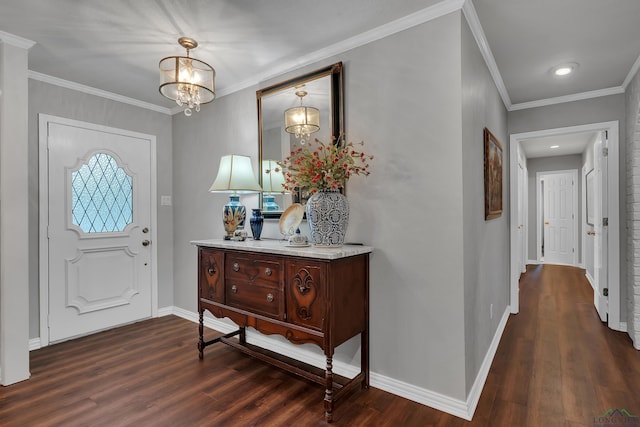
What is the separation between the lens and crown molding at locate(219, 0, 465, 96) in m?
1.95

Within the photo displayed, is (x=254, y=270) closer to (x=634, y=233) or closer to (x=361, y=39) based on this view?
(x=361, y=39)

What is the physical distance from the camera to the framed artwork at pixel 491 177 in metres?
2.52

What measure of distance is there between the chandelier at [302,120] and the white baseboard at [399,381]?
1.68 meters

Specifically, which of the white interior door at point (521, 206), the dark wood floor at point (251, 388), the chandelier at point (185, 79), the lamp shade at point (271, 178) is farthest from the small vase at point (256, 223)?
the white interior door at point (521, 206)

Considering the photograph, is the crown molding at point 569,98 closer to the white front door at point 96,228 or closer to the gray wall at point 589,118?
the gray wall at point 589,118

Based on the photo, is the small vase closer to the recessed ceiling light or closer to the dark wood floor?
the dark wood floor

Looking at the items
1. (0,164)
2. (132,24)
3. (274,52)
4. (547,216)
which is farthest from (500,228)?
(547,216)

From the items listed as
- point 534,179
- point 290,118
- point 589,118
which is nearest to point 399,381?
point 290,118

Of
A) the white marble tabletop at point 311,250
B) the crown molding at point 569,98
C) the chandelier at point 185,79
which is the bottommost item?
the white marble tabletop at point 311,250

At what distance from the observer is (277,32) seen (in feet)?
7.48

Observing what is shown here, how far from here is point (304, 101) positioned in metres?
2.62

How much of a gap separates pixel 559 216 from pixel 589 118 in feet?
15.6

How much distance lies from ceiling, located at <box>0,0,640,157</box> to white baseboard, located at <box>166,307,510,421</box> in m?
2.28

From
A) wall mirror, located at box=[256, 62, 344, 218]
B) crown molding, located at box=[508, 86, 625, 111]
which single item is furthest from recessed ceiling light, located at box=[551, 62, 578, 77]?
wall mirror, located at box=[256, 62, 344, 218]
